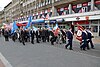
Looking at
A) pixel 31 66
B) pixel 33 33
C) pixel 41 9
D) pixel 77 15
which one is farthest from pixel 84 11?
pixel 31 66

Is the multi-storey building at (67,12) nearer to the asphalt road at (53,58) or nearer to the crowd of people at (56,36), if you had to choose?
the crowd of people at (56,36)

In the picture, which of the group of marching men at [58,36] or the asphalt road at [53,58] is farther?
the group of marching men at [58,36]

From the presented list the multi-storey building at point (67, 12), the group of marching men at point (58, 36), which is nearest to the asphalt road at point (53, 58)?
the group of marching men at point (58, 36)

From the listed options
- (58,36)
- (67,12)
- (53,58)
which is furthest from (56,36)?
(67,12)

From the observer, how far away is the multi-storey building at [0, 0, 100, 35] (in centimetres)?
3578

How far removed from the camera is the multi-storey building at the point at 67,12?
35.8 meters

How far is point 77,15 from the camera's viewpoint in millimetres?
38719

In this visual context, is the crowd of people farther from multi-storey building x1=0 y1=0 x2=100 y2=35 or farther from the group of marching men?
multi-storey building x1=0 y1=0 x2=100 y2=35

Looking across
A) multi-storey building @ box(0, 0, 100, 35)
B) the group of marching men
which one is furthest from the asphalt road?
multi-storey building @ box(0, 0, 100, 35)

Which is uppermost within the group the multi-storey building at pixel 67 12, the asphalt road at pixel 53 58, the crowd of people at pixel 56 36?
the multi-storey building at pixel 67 12

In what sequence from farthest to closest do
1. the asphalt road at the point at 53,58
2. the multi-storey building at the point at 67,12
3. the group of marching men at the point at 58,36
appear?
1. the multi-storey building at the point at 67,12
2. the group of marching men at the point at 58,36
3. the asphalt road at the point at 53,58

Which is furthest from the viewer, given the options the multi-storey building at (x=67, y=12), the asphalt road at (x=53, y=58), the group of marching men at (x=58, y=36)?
the multi-storey building at (x=67, y=12)

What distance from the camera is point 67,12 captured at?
44.9 meters

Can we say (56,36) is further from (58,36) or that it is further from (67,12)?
(67,12)
